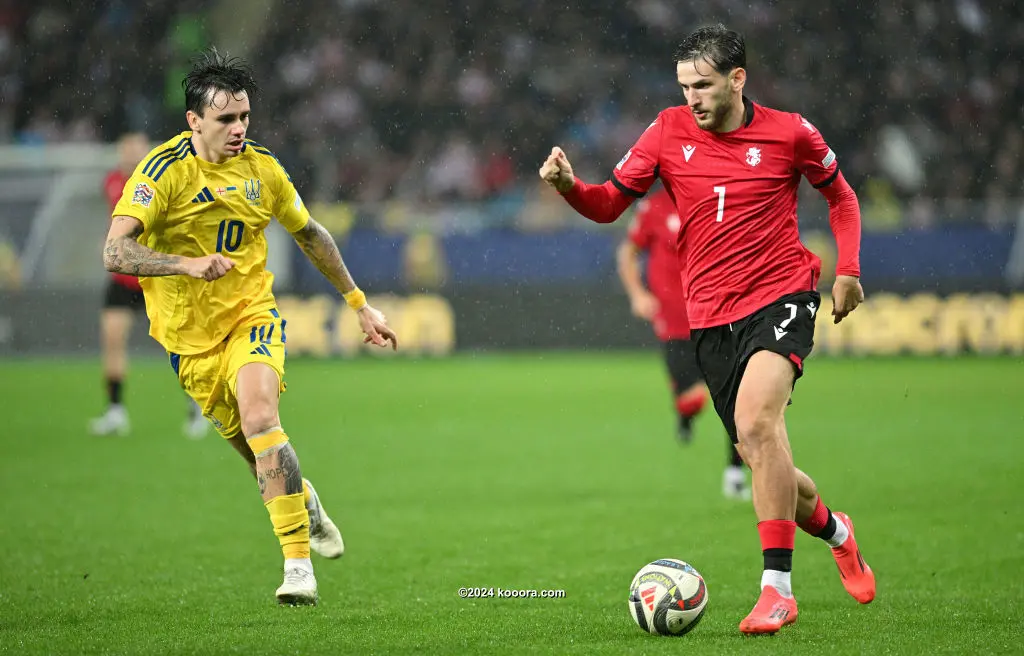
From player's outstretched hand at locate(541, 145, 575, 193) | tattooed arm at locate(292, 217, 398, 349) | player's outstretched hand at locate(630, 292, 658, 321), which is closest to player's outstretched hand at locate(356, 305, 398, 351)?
tattooed arm at locate(292, 217, 398, 349)

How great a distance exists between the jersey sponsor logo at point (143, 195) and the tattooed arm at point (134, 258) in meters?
0.08

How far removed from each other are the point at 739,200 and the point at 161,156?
2357 mm

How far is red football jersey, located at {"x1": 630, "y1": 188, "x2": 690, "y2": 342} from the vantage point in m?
10.3

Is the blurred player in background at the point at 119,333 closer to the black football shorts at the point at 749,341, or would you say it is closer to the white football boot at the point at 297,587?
the white football boot at the point at 297,587

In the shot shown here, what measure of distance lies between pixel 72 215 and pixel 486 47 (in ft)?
26.8

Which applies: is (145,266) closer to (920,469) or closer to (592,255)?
(920,469)

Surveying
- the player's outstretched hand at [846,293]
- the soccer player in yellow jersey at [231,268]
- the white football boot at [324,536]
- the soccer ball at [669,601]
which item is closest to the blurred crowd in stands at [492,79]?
the white football boot at [324,536]

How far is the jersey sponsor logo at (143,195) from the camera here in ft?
18.5

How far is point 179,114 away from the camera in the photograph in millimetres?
23812

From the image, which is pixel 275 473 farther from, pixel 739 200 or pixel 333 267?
pixel 739 200

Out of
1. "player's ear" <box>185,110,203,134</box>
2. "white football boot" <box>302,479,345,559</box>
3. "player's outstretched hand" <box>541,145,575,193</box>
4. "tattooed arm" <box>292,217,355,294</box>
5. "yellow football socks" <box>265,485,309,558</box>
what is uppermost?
"player's ear" <box>185,110,203,134</box>

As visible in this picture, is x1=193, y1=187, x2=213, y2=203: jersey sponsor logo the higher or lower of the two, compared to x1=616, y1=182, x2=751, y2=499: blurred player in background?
higher

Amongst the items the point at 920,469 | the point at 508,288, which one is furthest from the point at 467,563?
the point at 508,288

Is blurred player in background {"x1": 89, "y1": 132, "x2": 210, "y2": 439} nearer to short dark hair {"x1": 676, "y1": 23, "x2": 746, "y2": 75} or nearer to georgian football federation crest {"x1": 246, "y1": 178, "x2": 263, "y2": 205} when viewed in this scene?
georgian football federation crest {"x1": 246, "y1": 178, "x2": 263, "y2": 205}
